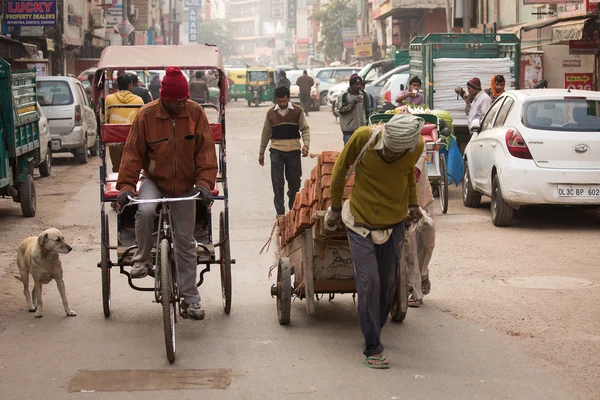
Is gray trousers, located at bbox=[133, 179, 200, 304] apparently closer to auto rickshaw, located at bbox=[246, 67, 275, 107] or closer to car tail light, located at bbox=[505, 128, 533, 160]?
car tail light, located at bbox=[505, 128, 533, 160]

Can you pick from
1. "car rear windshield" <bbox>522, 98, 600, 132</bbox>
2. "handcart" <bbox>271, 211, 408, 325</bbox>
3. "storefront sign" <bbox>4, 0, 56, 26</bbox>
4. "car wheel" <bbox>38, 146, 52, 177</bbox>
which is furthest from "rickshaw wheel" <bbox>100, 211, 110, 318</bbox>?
"storefront sign" <bbox>4, 0, 56, 26</bbox>

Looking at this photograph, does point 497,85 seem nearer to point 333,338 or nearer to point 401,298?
point 401,298

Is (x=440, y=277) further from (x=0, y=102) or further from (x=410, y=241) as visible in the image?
(x=0, y=102)

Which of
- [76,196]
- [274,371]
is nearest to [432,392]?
[274,371]

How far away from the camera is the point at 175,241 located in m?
Result: 7.39

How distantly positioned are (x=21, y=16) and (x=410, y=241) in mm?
23893

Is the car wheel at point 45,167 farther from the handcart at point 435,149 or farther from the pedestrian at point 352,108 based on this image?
the handcart at point 435,149

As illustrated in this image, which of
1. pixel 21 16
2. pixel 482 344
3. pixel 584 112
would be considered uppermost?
pixel 21 16

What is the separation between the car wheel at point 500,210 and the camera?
42.1ft

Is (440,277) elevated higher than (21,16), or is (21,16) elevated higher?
(21,16)

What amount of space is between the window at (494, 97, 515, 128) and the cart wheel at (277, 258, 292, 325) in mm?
6231

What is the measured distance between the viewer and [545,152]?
12.4 meters

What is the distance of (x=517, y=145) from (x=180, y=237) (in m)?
6.29

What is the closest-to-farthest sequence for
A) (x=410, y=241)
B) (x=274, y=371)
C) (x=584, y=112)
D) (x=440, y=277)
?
(x=274, y=371), (x=410, y=241), (x=440, y=277), (x=584, y=112)
